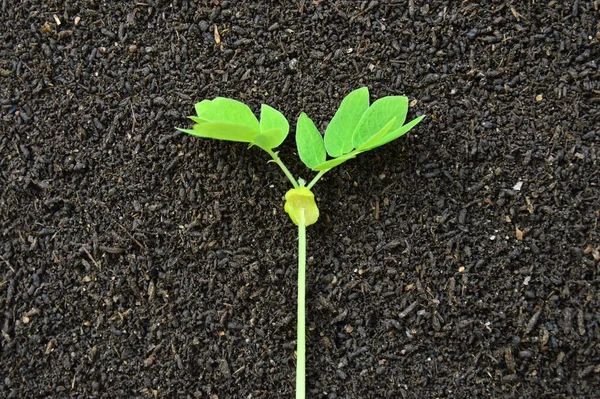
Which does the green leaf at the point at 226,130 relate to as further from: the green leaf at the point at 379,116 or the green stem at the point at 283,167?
the green leaf at the point at 379,116

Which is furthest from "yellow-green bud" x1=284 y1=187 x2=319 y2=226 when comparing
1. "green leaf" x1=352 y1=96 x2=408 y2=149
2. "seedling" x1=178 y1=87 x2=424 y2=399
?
"green leaf" x1=352 y1=96 x2=408 y2=149

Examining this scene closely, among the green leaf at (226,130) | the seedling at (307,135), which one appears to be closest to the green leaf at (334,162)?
the seedling at (307,135)

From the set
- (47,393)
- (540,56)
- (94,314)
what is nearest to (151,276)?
(94,314)

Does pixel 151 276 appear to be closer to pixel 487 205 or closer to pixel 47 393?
pixel 47 393

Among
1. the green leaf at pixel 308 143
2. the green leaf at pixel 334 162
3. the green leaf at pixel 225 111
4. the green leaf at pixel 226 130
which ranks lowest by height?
the green leaf at pixel 334 162

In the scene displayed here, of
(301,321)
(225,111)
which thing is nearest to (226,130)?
(225,111)

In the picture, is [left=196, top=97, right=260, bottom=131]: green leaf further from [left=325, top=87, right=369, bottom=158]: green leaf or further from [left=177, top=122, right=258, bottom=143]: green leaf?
[left=325, top=87, right=369, bottom=158]: green leaf

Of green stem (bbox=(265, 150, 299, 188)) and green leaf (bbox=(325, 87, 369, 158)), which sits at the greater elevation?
green leaf (bbox=(325, 87, 369, 158))
